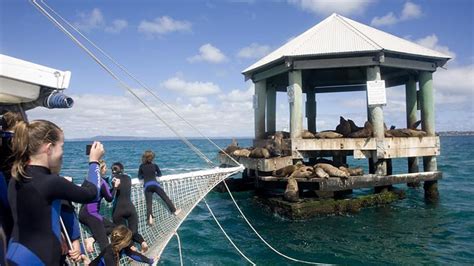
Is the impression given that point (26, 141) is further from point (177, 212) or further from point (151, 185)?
point (177, 212)

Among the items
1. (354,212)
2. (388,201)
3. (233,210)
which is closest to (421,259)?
(354,212)

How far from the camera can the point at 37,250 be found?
3137 millimetres

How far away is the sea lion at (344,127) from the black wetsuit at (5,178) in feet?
46.2

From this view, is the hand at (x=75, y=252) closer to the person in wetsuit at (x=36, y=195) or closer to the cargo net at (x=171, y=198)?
the person in wetsuit at (x=36, y=195)

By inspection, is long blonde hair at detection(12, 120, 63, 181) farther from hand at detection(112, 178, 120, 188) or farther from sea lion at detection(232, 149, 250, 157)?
sea lion at detection(232, 149, 250, 157)

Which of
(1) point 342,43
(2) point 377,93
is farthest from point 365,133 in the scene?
(1) point 342,43

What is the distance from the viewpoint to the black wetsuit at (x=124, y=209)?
6.95m

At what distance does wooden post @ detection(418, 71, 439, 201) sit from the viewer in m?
17.1

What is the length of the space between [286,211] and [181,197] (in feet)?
20.4

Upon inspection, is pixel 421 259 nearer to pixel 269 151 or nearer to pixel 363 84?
pixel 269 151

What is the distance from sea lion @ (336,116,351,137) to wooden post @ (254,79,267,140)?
13.7ft

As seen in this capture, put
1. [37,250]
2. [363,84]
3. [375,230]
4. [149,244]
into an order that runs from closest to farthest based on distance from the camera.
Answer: [37,250]
[149,244]
[375,230]
[363,84]

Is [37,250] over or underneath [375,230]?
over

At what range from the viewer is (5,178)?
3482 millimetres
